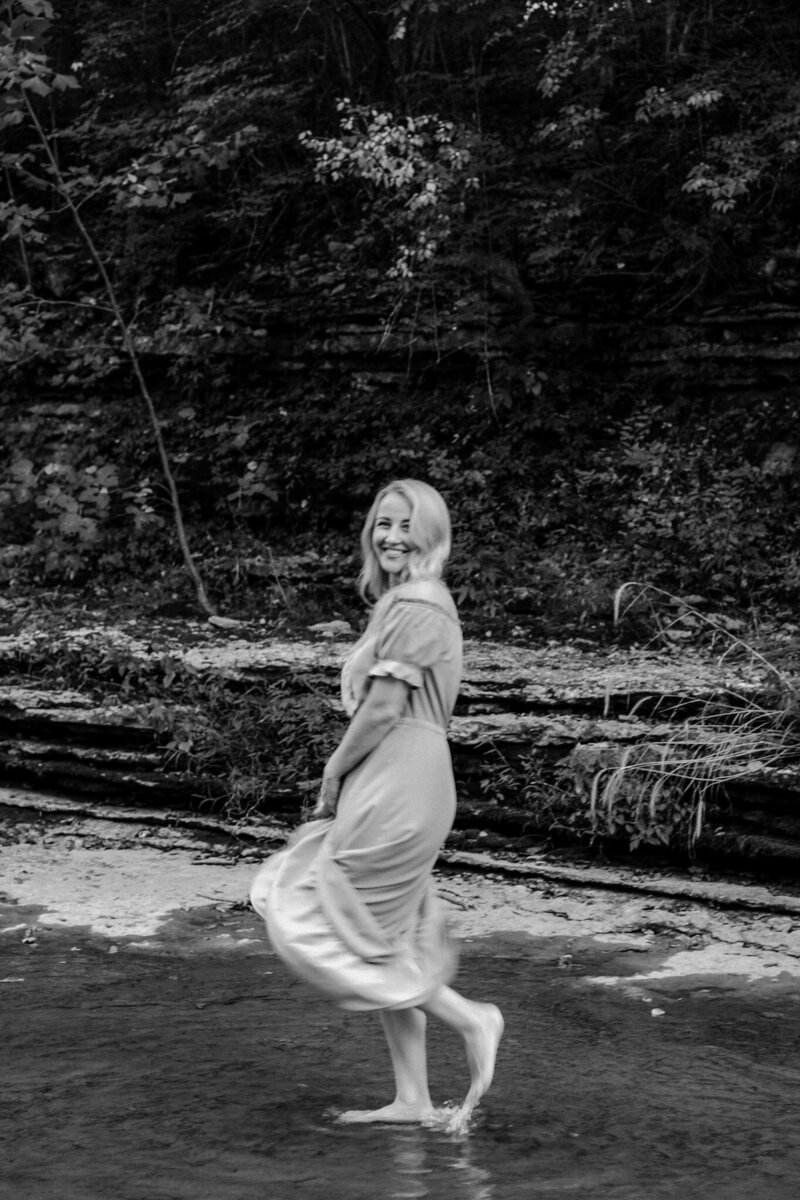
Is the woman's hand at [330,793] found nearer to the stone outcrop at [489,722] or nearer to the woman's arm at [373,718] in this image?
the woman's arm at [373,718]

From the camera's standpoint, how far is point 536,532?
1087 centimetres

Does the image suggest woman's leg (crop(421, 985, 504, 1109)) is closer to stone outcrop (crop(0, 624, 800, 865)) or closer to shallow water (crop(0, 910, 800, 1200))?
shallow water (crop(0, 910, 800, 1200))

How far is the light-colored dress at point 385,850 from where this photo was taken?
11.8 feet

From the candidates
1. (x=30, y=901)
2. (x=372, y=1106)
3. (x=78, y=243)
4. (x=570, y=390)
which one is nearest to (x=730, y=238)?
(x=570, y=390)

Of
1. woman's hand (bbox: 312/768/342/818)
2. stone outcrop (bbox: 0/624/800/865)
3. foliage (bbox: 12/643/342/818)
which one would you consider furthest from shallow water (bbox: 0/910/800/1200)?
foliage (bbox: 12/643/342/818)

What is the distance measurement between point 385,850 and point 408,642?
23.5 inches

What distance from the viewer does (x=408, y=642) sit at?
3637 mm

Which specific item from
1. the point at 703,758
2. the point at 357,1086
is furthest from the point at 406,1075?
the point at 703,758

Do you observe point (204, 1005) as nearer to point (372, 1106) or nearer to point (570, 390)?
point (372, 1106)

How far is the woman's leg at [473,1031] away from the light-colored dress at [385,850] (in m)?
0.06

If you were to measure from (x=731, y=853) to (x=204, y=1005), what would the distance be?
2830 mm

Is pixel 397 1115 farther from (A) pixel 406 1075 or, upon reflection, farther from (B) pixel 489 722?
(B) pixel 489 722

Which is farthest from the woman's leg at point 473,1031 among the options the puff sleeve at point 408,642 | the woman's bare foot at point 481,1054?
the puff sleeve at point 408,642

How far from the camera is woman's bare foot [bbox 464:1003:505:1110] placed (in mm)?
3662
